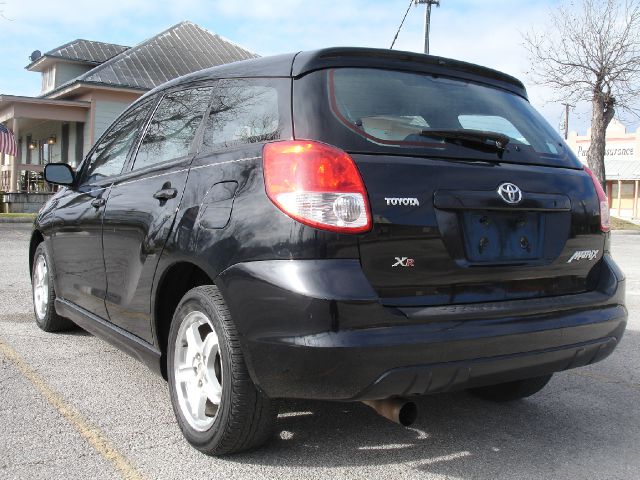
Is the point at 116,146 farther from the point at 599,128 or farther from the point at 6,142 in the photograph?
the point at 599,128

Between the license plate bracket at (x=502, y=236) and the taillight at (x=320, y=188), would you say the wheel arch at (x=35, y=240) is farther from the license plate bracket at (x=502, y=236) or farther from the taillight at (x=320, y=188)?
the license plate bracket at (x=502, y=236)

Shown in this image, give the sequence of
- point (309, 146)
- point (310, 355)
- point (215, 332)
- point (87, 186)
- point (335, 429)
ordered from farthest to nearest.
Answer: point (87, 186) < point (335, 429) < point (215, 332) < point (309, 146) < point (310, 355)

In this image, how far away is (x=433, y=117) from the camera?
2.98 metres

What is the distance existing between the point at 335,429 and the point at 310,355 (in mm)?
1005

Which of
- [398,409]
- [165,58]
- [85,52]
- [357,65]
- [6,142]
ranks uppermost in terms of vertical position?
[85,52]

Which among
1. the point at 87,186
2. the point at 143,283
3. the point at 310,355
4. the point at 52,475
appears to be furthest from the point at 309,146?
the point at 87,186

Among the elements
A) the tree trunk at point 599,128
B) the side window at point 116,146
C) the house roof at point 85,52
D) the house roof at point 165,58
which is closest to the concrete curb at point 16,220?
the house roof at point 165,58

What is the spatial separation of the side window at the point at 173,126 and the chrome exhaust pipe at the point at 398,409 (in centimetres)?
153

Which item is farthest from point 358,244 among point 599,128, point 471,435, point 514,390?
point 599,128

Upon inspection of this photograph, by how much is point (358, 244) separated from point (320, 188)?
0.84ft

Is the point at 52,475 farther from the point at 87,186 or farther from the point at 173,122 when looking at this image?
the point at 87,186

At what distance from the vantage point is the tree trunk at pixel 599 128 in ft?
94.1

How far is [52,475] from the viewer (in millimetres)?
2723

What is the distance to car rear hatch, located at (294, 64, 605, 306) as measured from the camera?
2.56m
